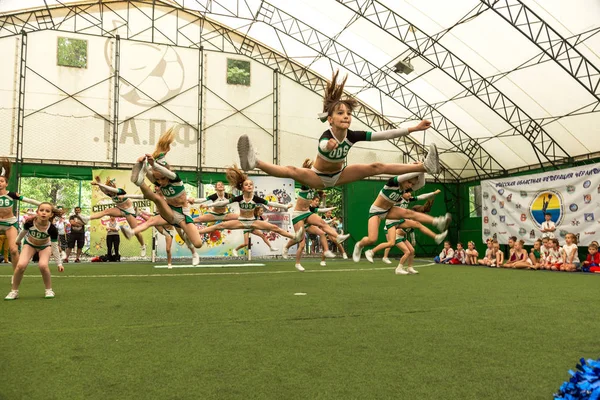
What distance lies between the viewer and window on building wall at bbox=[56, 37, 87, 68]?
1723 cm

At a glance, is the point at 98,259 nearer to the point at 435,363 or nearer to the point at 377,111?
the point at 377,111

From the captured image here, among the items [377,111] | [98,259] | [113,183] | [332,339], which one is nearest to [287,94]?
[377,111]

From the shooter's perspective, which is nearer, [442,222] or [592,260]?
[442,222]

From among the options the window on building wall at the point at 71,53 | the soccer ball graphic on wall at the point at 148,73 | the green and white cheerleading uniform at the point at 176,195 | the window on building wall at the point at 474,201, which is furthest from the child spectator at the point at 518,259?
the window on building wall at the point at 71,53

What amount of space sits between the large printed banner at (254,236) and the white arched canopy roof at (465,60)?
16.8 feet

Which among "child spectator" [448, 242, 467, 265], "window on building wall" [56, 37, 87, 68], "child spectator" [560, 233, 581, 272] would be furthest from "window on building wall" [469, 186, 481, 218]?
"window on building wall" [56, 37, 87, 68]

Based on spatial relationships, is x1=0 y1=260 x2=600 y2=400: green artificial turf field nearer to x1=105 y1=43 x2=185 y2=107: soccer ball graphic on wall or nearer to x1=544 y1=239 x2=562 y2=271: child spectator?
x1=544 y1=239 x2=562 y2=271: child spectator

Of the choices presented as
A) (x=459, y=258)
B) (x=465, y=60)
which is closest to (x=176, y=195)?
(x=459, y=258)

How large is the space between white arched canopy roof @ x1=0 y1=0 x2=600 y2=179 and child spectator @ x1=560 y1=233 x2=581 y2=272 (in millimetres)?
4144

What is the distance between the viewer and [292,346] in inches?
126

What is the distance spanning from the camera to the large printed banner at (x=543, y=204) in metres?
14.2

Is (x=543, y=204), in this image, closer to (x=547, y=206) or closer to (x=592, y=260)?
(x=547, y=206)

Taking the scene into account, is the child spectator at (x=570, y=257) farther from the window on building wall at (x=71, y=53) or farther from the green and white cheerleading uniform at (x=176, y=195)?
the window on building wall at (x=71, y=53)

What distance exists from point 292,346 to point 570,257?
11.3 metres
